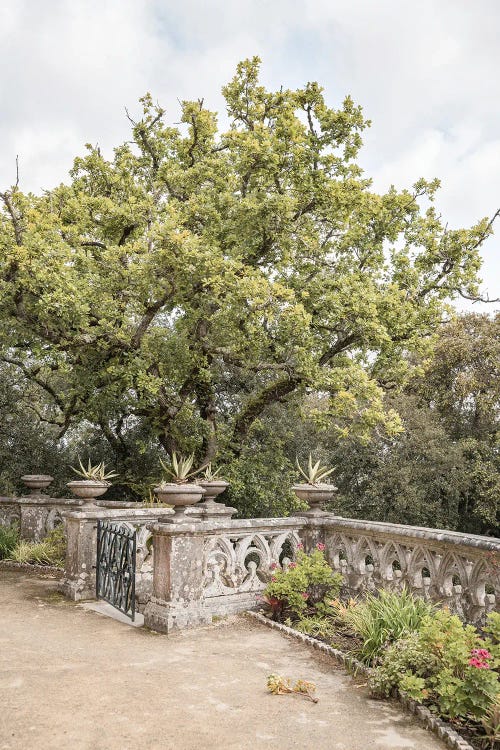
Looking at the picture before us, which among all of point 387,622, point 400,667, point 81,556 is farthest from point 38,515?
point 400,667

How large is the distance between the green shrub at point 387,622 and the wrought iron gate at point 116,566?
3.10m

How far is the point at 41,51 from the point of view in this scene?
977 centimetres

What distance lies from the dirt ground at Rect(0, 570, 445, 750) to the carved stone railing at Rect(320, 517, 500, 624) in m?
1.25

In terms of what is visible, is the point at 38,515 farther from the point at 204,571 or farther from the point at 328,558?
the point at 328,558

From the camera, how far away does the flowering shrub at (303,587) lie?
7109 millimetres

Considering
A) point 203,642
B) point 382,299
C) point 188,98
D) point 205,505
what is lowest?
point 203,642

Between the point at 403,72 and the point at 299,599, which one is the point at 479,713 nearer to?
the point at 299,599

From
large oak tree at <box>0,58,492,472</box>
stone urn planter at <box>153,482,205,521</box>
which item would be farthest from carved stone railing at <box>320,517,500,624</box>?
large oak tree at <box>0,58,492,472</box>

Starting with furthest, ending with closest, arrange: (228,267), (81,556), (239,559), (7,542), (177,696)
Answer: (7,542) < (228,267) < (81,556) < (239,559) < (177,696)

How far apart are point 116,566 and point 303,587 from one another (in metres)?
2.60

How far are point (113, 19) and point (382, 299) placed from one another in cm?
684

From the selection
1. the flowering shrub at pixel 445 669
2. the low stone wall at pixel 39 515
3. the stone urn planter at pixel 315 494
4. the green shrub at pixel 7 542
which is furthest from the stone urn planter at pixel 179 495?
the green shrub at pixel 7 542

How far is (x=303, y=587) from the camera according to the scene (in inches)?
279

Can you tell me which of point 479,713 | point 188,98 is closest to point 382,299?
point 188,98
